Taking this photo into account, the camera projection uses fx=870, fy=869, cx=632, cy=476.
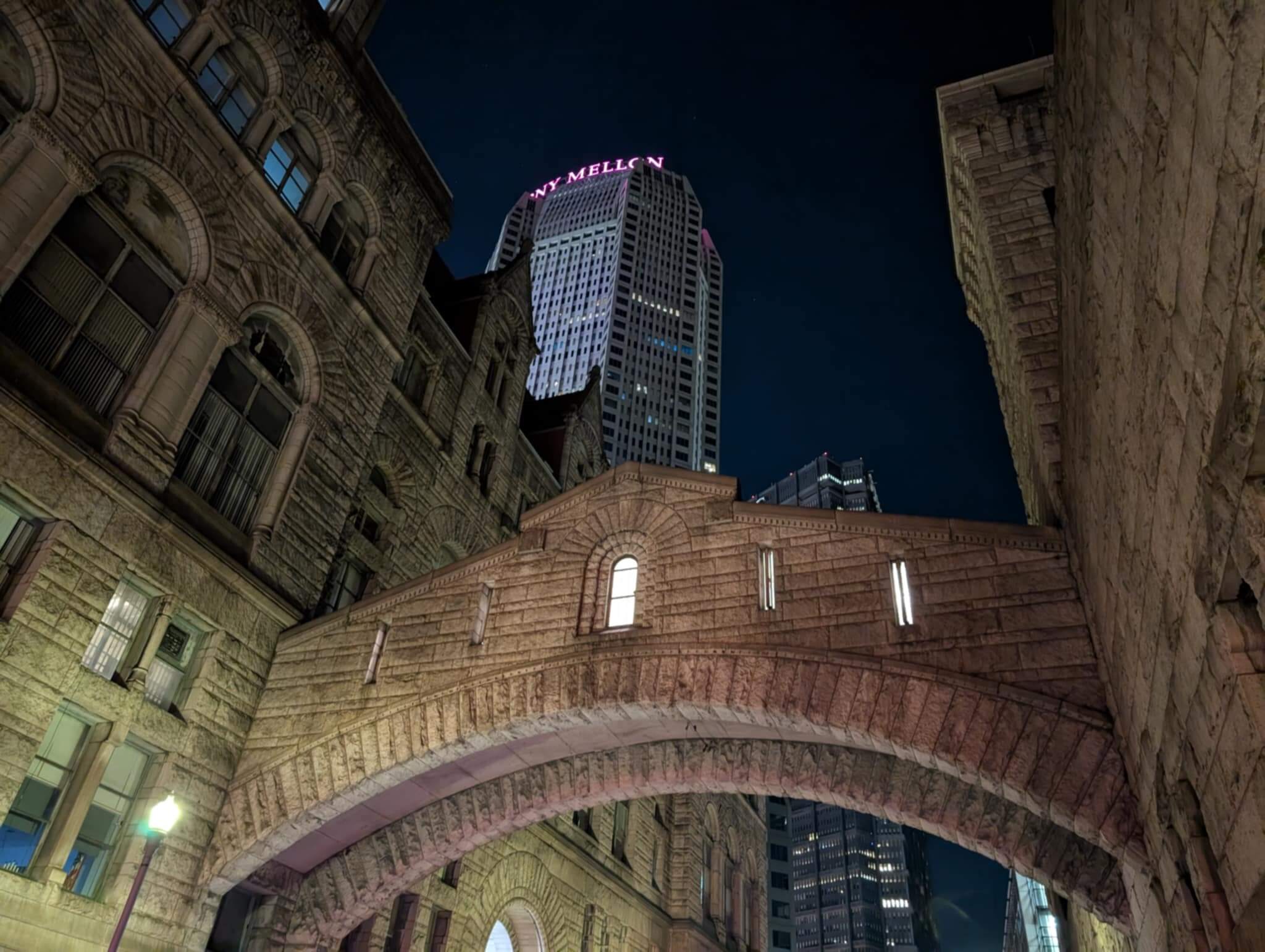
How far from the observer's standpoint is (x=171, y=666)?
13.5m

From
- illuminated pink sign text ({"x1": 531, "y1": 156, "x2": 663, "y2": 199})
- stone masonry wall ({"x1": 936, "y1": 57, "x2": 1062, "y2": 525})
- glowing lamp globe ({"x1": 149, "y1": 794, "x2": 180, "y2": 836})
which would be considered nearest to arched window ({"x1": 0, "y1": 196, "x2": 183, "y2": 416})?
glowing lamp globe ({"x1": 149, "y1": 794, "x2": 180, "y2": 836})

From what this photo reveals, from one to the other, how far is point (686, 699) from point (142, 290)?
35.1ft

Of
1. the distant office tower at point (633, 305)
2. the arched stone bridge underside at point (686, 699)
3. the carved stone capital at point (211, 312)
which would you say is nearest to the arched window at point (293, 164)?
the carved stone capital at point (211, 312)

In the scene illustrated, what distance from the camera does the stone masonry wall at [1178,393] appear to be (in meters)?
3.76

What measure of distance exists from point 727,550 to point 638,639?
5.84ft

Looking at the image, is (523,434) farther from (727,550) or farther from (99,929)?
(99,929)

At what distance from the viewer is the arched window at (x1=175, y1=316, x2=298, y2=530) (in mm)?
14766

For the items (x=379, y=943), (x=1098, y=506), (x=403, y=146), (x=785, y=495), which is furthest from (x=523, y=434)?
(x=785, y=495)

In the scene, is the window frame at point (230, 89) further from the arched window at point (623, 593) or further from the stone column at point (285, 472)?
the arched window at point (623, 593)

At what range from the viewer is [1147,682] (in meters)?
6.85

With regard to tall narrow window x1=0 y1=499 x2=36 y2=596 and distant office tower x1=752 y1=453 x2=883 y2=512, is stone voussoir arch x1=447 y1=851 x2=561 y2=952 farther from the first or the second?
distant office tower x1=752 y1=453 x2=883 y2=512

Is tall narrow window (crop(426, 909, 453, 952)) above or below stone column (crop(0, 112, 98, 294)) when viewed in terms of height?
below

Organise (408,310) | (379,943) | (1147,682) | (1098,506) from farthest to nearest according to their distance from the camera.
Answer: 1. (408,310)
2. (379,943)
3. (1098,506)
4. (1147,682)

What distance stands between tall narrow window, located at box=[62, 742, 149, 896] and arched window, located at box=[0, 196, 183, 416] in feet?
17.1
